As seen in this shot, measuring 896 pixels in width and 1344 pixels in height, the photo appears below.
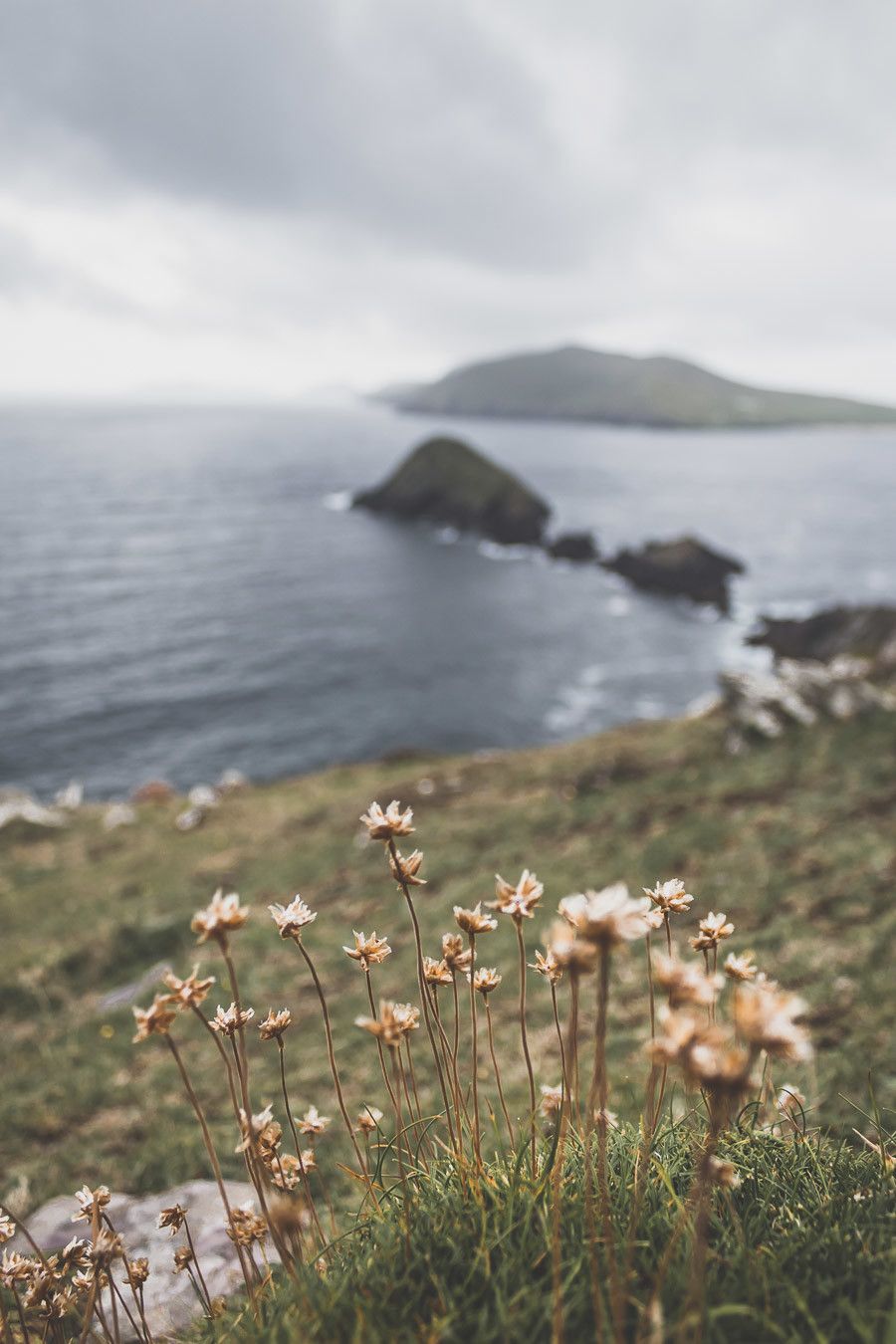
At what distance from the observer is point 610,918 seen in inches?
63.9

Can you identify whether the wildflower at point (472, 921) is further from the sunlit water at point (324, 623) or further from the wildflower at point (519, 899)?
the sunlit water at point (324, 623)

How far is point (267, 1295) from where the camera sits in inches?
96.3

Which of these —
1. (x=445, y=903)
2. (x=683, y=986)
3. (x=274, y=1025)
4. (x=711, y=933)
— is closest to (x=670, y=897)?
(x=711, y=933)

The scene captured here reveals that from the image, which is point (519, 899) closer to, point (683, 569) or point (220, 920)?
point (220, 920)

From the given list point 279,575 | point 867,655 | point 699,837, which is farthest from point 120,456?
point 699,837

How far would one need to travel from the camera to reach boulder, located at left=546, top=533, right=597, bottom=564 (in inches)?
Result: 3071

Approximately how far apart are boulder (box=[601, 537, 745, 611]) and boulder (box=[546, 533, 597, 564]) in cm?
742

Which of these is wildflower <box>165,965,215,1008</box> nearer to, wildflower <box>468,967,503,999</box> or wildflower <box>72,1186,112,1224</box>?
wildflower <box>72,1186,112,1224</box>

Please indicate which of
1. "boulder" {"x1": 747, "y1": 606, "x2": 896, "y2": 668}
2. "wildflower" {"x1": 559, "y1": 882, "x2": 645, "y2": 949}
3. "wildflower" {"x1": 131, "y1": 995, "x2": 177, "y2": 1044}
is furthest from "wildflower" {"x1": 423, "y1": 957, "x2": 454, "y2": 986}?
"boulder" {"x1": 747, "y1": 606, "x2": 896, "y2": 668}

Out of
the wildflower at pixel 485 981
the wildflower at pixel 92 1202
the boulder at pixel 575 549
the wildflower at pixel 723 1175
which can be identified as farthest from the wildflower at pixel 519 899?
the boulder at pixel 575 549

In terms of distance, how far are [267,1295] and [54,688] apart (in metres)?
46.8

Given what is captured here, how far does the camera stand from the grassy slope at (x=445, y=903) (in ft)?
23.1

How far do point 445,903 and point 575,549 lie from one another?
70.2 metres

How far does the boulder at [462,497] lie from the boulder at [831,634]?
3877 centimetres
